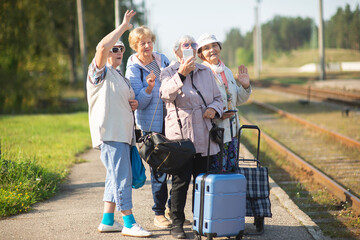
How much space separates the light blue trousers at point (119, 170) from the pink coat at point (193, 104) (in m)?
0.50

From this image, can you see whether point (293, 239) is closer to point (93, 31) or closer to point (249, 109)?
point (249, 109)

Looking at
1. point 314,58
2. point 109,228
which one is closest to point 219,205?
point 109,228

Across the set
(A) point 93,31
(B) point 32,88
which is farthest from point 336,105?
(A) point 93,31

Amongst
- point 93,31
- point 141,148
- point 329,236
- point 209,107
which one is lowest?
point 329,236

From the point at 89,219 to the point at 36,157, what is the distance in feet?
12.7

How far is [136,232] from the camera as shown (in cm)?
515

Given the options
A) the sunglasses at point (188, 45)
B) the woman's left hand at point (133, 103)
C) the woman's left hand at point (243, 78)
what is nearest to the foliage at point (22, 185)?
the woman's left hand at point (133, 103)

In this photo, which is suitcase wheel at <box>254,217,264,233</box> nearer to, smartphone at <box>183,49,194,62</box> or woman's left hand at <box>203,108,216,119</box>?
woman's left hand at <box>203,108,216,119</box>

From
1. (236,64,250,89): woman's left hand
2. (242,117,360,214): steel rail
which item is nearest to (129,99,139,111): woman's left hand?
(236,64,250,89): woman's left hand

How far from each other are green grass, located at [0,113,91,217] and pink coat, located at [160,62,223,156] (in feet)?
7.85

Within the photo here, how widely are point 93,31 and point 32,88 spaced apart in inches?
514

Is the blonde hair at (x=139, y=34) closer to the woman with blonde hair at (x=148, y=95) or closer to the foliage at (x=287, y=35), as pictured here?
the woman with blonde hair at (x=148, y=95)

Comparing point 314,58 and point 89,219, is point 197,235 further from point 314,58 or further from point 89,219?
point 314,58

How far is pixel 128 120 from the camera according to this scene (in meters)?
5.13
